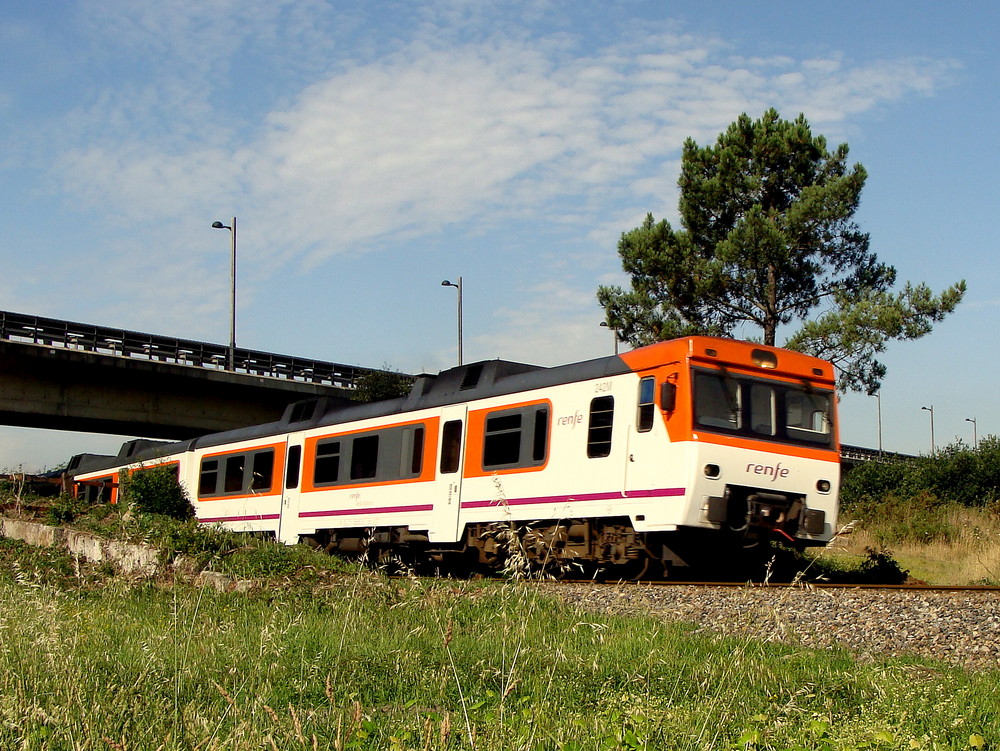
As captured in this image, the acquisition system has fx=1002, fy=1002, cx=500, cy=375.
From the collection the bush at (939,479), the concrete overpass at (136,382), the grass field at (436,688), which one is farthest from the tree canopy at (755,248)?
the grass field at (436,688)

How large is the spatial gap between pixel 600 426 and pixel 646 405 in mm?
812

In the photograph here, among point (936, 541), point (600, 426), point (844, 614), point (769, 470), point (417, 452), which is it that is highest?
point (600, 426)

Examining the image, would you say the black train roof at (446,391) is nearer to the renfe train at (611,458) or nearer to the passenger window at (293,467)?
the renfe train at (611,458)

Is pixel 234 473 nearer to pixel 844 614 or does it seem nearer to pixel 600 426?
pixel 600 426

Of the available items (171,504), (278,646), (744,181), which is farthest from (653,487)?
(744,181)

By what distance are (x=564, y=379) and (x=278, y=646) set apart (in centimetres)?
773

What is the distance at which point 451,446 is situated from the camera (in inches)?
581

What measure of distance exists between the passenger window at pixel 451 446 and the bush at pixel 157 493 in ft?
20.4

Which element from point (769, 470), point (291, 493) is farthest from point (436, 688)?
point (291, 493)

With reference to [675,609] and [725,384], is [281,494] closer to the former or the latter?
[725,384]

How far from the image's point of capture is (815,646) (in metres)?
7.33

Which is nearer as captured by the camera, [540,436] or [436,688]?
[436,688]

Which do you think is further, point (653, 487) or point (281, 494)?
point (281, 494)

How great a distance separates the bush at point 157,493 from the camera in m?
18.5
